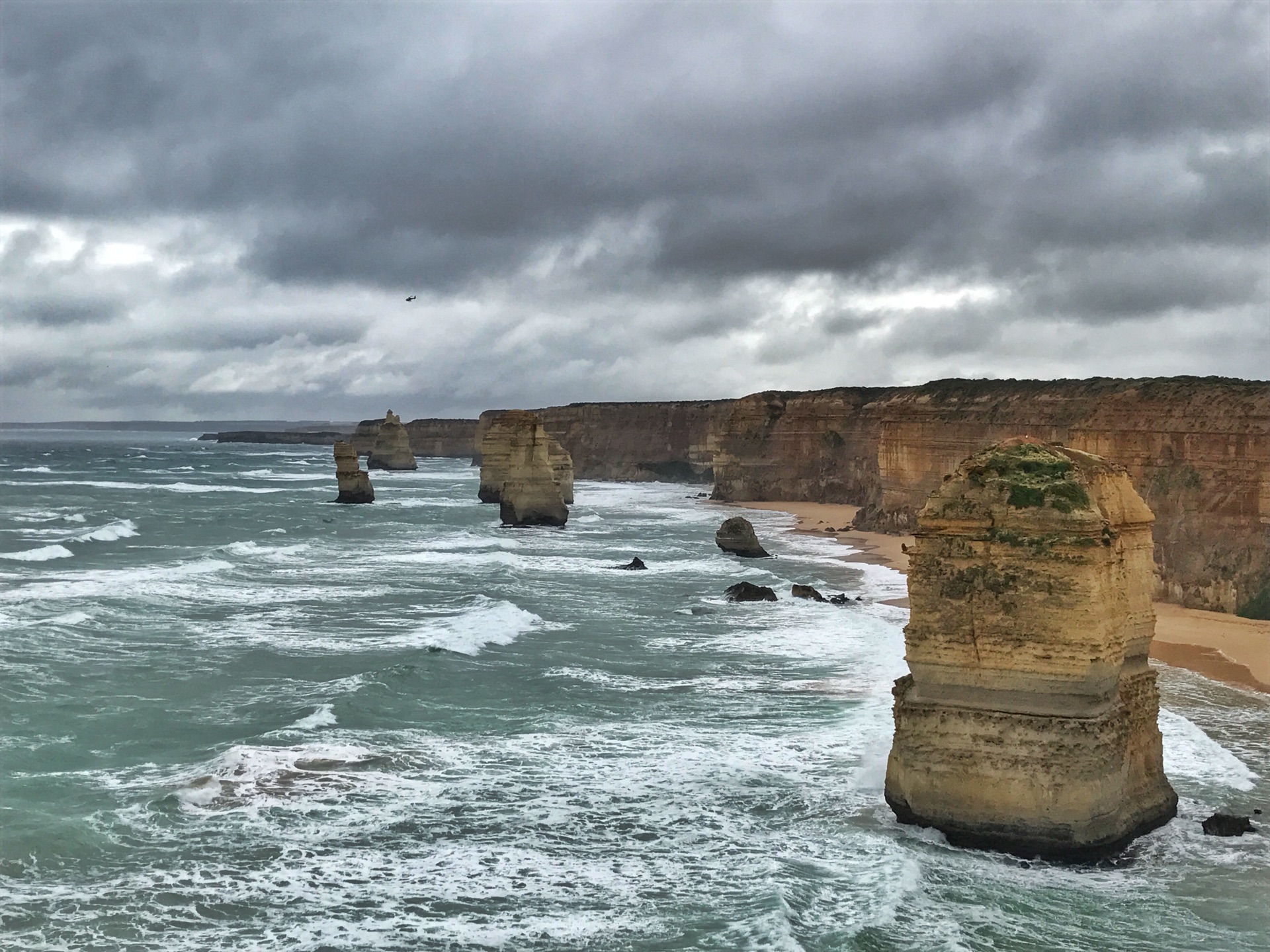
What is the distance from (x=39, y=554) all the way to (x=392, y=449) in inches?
2934

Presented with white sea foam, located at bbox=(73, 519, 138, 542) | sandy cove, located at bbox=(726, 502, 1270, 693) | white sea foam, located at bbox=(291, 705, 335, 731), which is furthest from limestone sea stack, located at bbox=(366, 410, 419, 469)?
white sea foam, located at bbox=(291, 705, 335, 731)

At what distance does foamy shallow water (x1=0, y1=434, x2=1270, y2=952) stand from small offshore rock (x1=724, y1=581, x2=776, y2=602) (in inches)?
47.5

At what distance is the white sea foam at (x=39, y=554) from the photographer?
1563 inches

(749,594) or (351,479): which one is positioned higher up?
(351,479)

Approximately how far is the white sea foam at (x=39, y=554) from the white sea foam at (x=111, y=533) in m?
3.35

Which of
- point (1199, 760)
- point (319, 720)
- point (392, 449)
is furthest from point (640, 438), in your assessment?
point (1199, 760)

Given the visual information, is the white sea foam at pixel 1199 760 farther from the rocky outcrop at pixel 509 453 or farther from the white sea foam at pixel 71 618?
the rocky outcrop at pixel 509 453

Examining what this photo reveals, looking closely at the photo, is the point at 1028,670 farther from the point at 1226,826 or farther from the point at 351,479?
the point at 351,479

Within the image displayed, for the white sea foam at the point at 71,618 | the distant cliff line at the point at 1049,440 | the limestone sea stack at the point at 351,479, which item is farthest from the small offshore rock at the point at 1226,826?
the limestone sea stack at the point at 351,479

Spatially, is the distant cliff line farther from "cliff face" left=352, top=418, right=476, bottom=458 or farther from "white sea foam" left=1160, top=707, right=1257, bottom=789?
"cliff face" left=352, top=418, right=476, bottom=458

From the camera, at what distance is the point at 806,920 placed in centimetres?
1065

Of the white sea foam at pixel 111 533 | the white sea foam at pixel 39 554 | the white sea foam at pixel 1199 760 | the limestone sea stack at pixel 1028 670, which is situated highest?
the limestone sea stack at pixel 1028 670

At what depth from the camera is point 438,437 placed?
168 m

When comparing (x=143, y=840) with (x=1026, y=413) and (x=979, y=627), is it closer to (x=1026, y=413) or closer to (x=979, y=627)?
(x=979, y=627)
